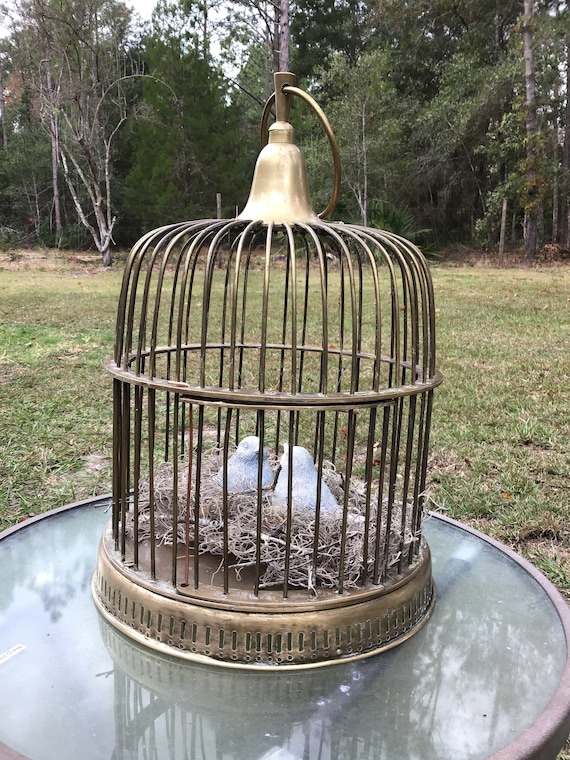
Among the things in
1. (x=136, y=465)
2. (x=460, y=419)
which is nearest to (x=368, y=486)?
(x=136, y=465)

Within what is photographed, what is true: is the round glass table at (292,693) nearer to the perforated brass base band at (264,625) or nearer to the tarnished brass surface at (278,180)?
the perforated brass base band at (264,625)

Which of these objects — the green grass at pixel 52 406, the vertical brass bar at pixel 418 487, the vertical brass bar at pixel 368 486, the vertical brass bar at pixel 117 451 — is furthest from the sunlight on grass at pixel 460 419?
the vertical brass bar at pixel 117 451

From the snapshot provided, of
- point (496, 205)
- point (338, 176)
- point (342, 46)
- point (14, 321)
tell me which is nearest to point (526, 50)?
point (496, 205)

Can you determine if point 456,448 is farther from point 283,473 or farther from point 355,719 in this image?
point 355,719

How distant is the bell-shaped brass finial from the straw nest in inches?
29.8

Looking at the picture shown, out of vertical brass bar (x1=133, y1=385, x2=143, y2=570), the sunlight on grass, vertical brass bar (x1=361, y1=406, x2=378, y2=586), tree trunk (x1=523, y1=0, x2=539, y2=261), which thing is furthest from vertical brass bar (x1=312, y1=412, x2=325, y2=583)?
tree trunk (x1=523, y1=0, x2=539, y2=261)

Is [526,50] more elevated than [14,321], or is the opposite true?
[526,50]

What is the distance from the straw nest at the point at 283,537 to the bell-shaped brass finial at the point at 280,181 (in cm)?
76

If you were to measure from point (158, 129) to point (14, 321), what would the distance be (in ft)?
36.7

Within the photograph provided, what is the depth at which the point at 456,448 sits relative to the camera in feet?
11.2

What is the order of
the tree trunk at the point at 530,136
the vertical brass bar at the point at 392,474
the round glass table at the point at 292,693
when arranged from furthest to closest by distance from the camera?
the tree trunk at the point at 530,136 < the vertical brass bar at the point at 392,474 < the round glass table at the point at 292,693

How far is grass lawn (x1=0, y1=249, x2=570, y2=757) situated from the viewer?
277 centimetres

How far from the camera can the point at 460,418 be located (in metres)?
3.84

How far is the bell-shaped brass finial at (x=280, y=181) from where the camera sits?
5.28 ft
